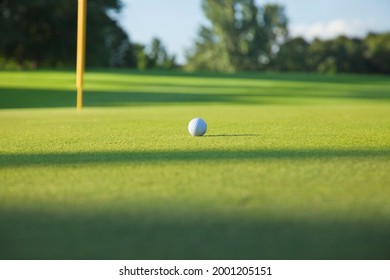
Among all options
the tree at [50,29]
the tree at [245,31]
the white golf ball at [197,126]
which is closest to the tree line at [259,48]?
the tree at [245,31]

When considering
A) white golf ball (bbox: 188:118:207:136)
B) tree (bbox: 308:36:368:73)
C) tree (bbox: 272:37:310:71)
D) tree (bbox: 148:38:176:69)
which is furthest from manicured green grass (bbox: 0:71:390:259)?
tree (bbox: 148:38:176:69)

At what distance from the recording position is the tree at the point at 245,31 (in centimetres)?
5766

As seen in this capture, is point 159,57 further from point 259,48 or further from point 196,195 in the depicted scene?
point 196,195

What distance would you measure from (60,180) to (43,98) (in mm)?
16166

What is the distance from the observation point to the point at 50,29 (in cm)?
3556

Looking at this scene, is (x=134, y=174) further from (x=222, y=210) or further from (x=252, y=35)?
(x=252, y=35)

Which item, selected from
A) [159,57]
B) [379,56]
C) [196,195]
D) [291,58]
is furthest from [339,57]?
[196,195]

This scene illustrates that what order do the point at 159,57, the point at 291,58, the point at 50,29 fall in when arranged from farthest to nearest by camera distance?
the point at 159,57, the point at 291,58, the point at 50,29

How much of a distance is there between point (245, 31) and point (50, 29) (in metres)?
27.8

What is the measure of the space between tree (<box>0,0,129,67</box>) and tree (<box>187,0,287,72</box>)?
2249 cm

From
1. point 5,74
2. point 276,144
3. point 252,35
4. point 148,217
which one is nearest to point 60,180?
point 148,217

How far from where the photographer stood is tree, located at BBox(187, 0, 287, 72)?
5766 cm

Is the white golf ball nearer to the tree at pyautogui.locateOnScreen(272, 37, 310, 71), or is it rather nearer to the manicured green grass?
the manicured green grass

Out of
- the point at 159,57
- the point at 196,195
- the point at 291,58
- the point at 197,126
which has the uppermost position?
the point at 159,57
